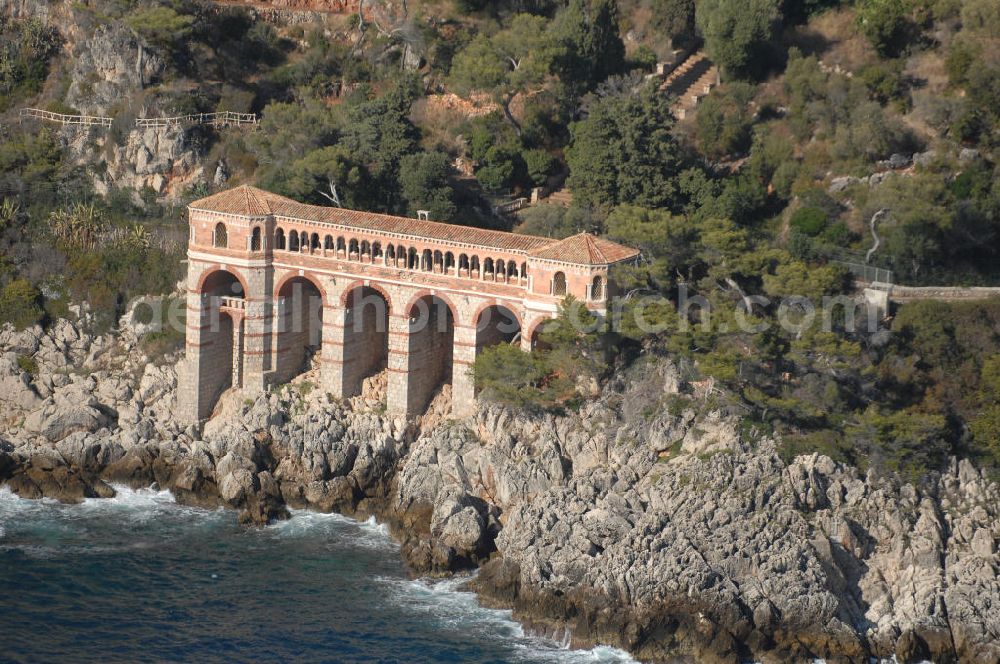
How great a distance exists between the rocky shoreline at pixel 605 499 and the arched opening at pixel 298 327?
898 mm

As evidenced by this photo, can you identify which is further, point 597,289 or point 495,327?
point 495,327

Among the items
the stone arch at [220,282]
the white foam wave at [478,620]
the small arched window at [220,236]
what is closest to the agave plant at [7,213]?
the stone arch at [220,282]

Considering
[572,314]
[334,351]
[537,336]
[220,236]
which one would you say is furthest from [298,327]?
[572,314]

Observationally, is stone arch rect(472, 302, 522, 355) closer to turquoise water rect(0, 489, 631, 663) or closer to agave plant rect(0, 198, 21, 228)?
turquoise water rect(0, 489, 631, 663)

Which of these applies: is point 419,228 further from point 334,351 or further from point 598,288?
point 598,288

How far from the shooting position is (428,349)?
71.4 meters

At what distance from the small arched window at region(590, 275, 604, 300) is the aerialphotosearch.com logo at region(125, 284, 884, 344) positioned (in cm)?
47

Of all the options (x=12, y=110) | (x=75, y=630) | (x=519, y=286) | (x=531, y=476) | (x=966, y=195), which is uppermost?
Result: (x=12, y=110)

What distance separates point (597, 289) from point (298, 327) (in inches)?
554

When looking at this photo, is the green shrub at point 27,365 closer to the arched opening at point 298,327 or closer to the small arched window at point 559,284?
the arched opening at point 298,327

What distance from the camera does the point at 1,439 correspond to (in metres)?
71.2

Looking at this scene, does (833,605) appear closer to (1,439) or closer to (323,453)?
(323,453)

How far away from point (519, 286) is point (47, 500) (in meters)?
19.9

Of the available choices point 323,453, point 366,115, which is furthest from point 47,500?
point 366,115
